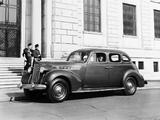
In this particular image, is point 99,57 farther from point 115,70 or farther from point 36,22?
point 36,22

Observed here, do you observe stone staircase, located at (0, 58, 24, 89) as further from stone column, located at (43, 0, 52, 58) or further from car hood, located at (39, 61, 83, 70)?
car hood, located at (39, 61, 83, 70)

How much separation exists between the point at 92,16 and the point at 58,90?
12.0 metres

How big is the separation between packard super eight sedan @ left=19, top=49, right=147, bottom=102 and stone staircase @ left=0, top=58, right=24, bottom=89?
311cm

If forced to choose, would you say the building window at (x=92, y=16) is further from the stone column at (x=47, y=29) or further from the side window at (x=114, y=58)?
the side window at (x=114, y=58)

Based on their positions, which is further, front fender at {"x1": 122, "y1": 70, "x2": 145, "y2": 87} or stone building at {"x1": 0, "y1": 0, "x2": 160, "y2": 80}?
stone building at {"x1": 0, "y1": 0, "x2": 160, "y2": 80}

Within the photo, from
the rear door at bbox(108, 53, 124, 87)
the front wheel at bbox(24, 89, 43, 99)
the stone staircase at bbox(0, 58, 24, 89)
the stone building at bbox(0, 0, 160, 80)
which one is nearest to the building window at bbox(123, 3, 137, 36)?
the stone building at bbox(0, 0, 160, 80)

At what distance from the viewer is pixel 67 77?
6781 mm

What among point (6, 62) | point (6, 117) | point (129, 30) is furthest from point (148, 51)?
point (6, 117)

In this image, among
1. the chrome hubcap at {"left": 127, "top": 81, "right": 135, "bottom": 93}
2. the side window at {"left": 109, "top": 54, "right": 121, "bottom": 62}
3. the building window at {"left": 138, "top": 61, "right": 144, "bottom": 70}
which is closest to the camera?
the side window at {"left": 109, "top": 54, "right": 121, "bottom": 62}

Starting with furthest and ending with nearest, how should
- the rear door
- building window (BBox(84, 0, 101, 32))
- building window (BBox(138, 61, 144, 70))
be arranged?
building window (BBox(138, 61, 144, 70)), building window (BBox(84, 0, 101, 32)), the rear door

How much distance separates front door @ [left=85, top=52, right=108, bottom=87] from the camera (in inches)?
293

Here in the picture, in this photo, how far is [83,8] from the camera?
16844mm

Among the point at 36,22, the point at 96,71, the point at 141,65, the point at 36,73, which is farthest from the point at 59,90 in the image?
the point at 141,65

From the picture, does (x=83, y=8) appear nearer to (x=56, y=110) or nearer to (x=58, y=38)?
(x=58, y=38)
